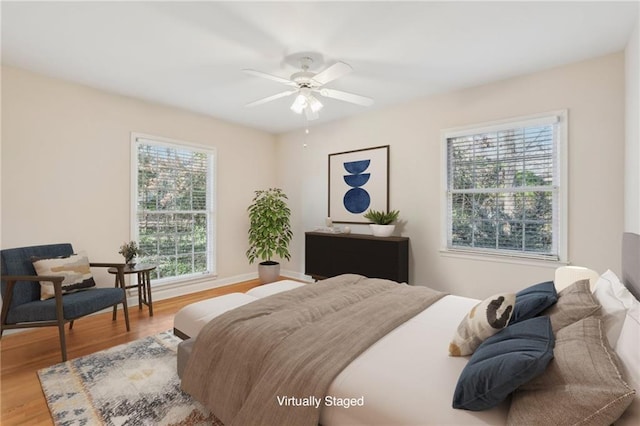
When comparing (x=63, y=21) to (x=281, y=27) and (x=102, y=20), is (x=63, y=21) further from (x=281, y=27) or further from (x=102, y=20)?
(x=281, y=27)

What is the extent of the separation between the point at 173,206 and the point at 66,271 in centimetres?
164

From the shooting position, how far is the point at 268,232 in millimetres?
4906

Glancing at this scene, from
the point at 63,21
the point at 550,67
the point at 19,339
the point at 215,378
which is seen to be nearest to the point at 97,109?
the point at 63,21

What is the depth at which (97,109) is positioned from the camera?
356cm

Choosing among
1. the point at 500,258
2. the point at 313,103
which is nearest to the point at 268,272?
the point at 313,103

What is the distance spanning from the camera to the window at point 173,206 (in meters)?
4.02

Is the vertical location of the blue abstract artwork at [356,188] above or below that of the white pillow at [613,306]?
above

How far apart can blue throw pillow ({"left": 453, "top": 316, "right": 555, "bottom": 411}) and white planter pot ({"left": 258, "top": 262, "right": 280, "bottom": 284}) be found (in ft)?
13.1

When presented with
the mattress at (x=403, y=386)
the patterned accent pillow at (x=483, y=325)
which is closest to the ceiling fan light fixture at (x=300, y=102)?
the mattress at (x=403, y=386)

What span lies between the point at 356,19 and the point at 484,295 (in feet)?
10.3

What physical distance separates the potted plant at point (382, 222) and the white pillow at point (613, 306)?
2523 mm

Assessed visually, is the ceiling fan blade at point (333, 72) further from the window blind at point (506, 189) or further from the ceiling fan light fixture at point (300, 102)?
the window blind at point (506, 189)

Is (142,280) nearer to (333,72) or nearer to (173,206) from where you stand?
(173,206)

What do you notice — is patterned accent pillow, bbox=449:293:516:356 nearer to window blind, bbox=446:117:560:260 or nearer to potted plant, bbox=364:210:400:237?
window blind, bbox=446:117:560:260
